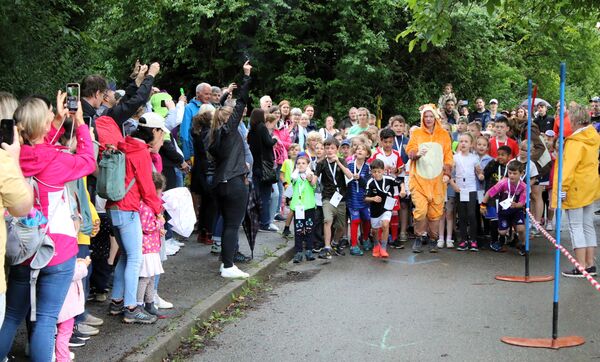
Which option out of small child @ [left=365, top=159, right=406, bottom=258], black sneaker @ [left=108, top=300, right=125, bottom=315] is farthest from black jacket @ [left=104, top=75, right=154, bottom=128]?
small child @ [left=365, top=159, right=406, bottom=258]

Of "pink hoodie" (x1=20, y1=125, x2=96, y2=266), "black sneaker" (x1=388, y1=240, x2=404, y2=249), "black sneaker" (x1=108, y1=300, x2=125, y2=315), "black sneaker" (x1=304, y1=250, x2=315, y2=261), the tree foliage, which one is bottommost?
"black sneaker" (x1=108, y1=300, x2=125, y2=315)

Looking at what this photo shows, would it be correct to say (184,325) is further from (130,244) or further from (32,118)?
(32,118)

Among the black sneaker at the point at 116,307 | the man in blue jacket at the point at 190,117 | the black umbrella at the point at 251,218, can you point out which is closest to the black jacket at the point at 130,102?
the black sneaker at the point at 116,307

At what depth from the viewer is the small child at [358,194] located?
36.1 ft

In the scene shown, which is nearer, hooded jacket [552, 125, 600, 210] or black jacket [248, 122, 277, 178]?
hooded jacket [552, 125, 600, 210]

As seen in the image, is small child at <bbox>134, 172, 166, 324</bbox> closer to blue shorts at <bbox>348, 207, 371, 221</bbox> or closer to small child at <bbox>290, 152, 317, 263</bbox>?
small child at <bbox>290, 152, 317, 263</bbox>

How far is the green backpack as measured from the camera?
242 inches

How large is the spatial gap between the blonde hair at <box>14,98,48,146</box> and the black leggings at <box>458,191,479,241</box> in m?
8.04

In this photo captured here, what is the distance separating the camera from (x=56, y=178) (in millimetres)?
4820

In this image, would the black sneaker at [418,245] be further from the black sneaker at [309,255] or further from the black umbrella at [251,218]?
the black umbrella at [251,218]

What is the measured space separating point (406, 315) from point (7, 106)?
14.2ft

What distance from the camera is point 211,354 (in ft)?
20.2

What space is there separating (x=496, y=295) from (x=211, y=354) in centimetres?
364

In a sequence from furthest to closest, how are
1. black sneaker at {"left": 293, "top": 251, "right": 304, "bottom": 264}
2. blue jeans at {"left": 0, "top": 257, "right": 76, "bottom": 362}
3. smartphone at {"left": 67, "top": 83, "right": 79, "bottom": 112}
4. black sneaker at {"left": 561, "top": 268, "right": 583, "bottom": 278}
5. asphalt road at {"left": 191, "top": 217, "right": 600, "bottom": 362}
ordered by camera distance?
1. black sneaker at {"left": 293, "top": 251, "right": 304, "bottom": 264}
2. black sneaker at {"left": 561, "top": 268, "right": 583, "bottom": 278}
3. asphalt road at {"left": 191, "top": 217, "right": 600, "bottom": 362}
4. smartphone at {"left": 67, "top": 83, "right": 79, "bottom": 112}
5. blue jeans at {"left": 0, "top": 257, "right": 76, "bottom": 362}
